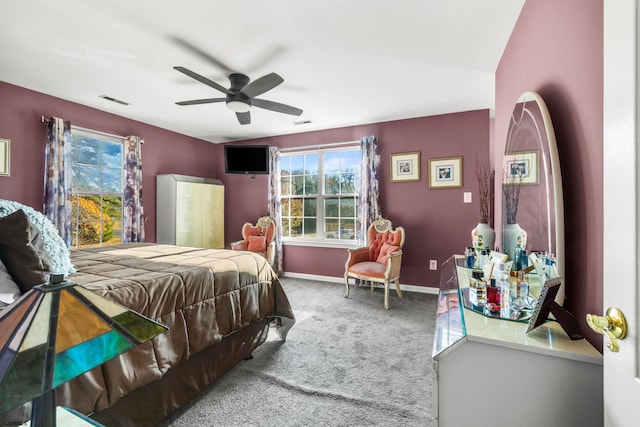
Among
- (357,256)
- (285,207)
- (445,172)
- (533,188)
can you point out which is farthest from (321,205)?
(533,188)

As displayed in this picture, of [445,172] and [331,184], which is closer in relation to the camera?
[445,172]

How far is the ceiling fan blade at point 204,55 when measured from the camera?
2277mm

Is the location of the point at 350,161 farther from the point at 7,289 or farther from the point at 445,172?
the point at 7,289

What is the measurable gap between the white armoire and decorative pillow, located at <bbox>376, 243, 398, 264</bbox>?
2.90 metres

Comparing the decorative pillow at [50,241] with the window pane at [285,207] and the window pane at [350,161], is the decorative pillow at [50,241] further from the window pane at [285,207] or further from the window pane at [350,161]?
the window pane at [350,161]

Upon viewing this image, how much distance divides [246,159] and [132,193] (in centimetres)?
168

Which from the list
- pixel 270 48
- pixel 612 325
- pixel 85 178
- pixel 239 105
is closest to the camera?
pixel 612 325

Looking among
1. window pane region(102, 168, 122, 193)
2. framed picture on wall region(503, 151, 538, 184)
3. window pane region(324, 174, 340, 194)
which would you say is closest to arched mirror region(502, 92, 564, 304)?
framed picture on wall region(503, 151, 538, 184)

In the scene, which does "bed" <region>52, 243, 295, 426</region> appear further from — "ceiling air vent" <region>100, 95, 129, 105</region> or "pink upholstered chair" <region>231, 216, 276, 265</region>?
"pink upholstered chair" <region>231, 216, 276, 265</region>

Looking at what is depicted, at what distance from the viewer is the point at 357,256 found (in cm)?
396

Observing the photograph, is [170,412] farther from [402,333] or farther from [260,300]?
[402,333]

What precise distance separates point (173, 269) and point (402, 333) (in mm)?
2101

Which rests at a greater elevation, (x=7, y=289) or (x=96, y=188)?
(x=96, y=188)

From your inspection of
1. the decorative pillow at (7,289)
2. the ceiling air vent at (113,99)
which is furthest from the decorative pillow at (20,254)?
the ceiling air vent at (113,99)
